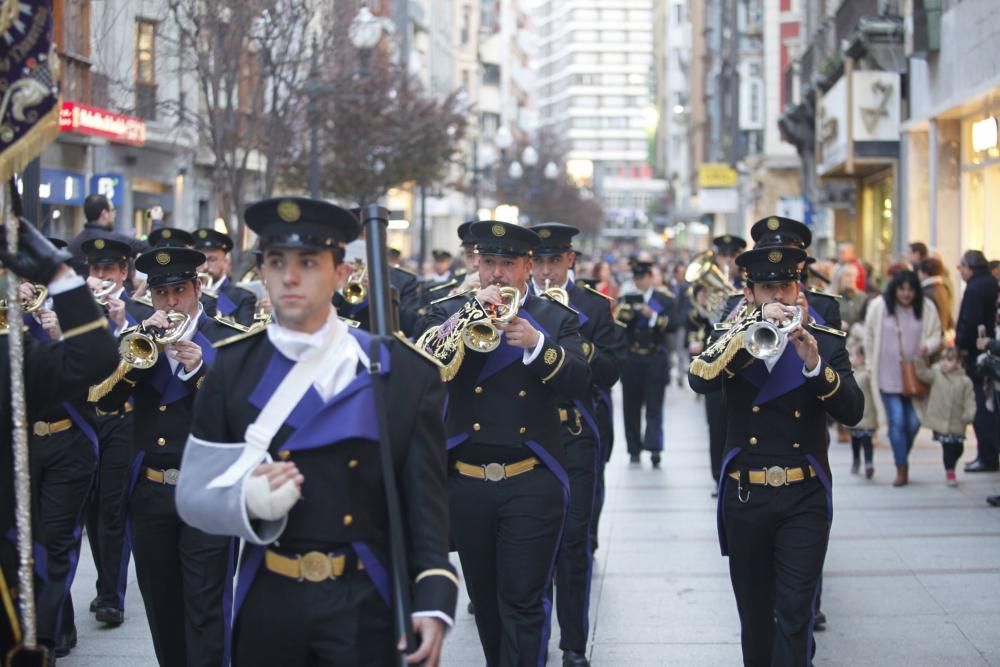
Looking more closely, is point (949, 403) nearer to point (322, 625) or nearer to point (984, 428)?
point (984, 428)

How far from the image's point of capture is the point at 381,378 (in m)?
4.65

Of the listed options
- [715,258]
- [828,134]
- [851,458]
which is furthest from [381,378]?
[828,134]

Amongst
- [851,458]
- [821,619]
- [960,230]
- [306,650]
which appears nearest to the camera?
[306,650]

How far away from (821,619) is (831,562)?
1919 mm

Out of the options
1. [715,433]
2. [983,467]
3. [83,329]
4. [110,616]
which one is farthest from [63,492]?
[983,467]

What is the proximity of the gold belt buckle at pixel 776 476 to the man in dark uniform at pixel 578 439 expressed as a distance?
1.07 m

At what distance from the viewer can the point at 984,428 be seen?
14938 millimetres

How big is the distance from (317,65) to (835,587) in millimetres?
11049

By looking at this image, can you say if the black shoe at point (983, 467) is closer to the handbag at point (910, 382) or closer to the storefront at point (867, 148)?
the handbag at point (910, 382)

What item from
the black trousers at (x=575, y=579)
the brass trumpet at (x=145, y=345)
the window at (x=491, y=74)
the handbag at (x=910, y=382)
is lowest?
the black trousers at (x=575, y=579)

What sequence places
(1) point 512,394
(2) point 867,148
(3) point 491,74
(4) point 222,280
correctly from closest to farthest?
1. (1) point 512,394
2. (4) point 222,280
3. (2) point 867,148
4. (3) point 491,74

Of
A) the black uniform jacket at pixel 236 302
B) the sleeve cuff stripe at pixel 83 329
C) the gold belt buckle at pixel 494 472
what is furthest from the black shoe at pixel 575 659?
the sleeve cuff stripe at pixel 83 329

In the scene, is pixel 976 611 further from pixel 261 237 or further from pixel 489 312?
pixel 261 237

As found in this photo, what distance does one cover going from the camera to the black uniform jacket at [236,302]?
11.4 m
